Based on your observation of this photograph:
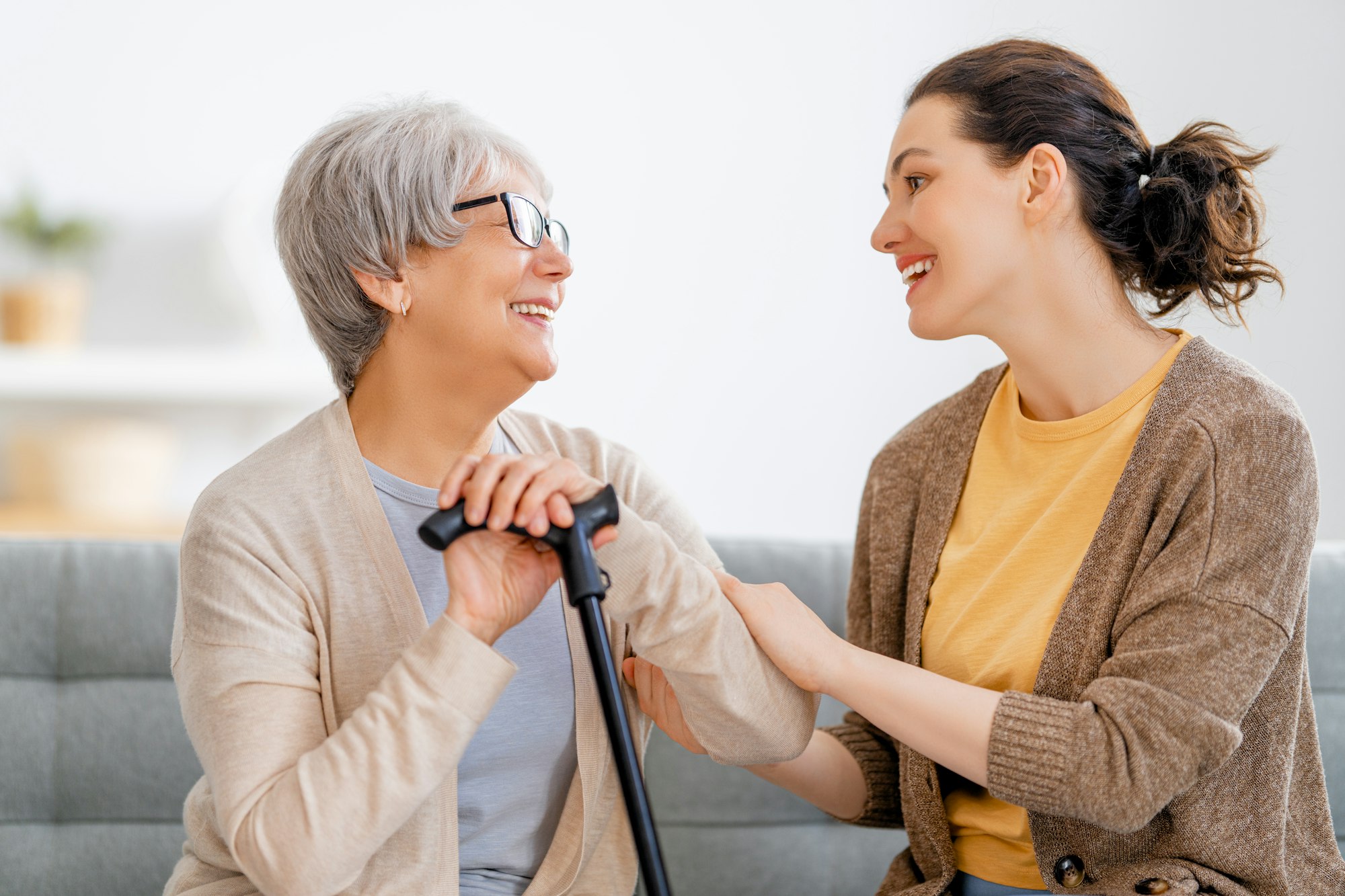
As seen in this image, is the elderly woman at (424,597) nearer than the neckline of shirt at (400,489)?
Yes

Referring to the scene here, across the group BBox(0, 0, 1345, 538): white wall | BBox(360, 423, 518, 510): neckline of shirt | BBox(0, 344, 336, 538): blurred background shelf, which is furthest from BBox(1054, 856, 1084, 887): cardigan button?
BBox(0, 344, 336, 538): blurred background shelf

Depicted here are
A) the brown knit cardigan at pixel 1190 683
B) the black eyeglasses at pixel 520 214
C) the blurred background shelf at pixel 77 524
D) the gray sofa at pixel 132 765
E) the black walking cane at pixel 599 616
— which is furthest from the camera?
the blurred background shelf at pixel 77 524

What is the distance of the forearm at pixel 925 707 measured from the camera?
3.99 ft

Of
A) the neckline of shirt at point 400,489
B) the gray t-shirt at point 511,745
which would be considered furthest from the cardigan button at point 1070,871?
the neckline of shirt at point 400,489

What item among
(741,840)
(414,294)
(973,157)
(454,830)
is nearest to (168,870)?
(454,830)

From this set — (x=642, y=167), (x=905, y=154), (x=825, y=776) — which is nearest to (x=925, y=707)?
(x=825, y=776)

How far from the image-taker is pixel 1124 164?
4.62 ft

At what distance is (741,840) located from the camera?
1.81 meters

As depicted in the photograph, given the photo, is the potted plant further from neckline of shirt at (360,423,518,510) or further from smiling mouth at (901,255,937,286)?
Answer: smiling mouth at (901,255,937,286)

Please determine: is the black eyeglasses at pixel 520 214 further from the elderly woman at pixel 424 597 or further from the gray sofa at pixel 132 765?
the gray sofa at pixel 132 765

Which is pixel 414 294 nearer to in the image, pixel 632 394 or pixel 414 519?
pixel 414 519

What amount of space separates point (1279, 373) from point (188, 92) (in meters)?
2.93

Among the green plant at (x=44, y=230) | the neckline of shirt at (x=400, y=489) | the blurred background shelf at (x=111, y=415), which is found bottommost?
the blurred background shelf at (x=111, y=415)

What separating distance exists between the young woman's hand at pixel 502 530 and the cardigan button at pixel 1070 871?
2.05 ft
